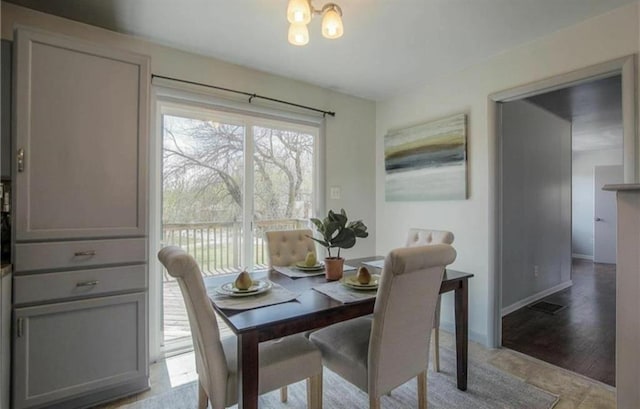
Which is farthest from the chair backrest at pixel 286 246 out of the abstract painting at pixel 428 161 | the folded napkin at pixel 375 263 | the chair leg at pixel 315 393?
the abstract painting at pixel 428 161

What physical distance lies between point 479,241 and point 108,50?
3054mm

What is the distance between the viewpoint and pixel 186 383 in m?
2.13

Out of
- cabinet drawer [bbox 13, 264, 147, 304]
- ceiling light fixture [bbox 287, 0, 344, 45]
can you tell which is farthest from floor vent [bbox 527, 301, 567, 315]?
cabinet drawer [bbox 13, 264, 147, 304]

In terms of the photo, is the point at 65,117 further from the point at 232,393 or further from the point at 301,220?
the point at 301,220

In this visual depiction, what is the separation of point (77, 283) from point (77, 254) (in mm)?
164

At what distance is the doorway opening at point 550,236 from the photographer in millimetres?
2695

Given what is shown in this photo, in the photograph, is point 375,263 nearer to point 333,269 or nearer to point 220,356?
point 333,269

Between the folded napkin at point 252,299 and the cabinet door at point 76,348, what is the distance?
0.73m

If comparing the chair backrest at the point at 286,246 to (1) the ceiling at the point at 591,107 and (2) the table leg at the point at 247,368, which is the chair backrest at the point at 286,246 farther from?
(1) the ceiling at the point at 591,107

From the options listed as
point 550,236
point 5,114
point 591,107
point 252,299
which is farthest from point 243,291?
point 591,107

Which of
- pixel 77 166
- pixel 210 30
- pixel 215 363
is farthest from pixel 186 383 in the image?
pixel 210 30

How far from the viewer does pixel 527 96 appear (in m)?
2.48

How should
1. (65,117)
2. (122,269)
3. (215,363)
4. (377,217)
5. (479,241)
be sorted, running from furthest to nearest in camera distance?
(377,217) < (479,241) < (122,269) < (65,117) < (215,363)

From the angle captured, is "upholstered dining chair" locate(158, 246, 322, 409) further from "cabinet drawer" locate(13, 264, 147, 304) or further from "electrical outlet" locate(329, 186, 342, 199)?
"electrical outlet" locate(329, 186, 342, 199)
